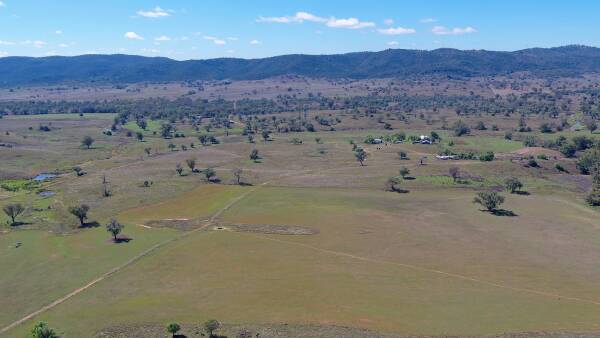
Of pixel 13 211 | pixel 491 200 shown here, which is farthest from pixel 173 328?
pixel 491 200

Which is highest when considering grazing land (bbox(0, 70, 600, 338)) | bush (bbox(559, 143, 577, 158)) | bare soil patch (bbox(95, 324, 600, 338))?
bush (bbox(559, 143, 577, 158))

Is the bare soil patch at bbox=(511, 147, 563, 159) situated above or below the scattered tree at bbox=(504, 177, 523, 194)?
above

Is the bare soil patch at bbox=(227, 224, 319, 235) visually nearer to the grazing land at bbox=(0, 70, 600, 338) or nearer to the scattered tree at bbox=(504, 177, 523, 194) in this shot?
the grazing land at bbox=(0, 70, 600, 338)

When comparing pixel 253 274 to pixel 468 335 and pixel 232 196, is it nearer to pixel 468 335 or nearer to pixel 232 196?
pixel 468 335

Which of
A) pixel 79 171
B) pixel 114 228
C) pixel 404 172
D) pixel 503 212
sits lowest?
pixel 503 212

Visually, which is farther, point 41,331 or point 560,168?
point 560,168

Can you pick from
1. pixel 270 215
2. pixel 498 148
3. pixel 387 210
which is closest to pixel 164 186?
pixel 270 215

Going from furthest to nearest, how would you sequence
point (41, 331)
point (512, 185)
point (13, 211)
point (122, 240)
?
point (512, 185), point (13, 211), point (122, 240), point (41, 331)

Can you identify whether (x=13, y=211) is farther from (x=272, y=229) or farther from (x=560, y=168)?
(x=560, y=168)

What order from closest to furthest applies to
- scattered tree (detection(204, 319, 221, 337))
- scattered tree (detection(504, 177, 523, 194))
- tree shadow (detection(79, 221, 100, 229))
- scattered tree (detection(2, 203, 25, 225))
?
scattered tree (detection(204, 319, 221, 337)) → tree shadow (detection(79, 221, 100, 229)) → scattered tree (detection(2, 203, 25, 225)) → scattered tree (detection(504, 177, 523, 194))

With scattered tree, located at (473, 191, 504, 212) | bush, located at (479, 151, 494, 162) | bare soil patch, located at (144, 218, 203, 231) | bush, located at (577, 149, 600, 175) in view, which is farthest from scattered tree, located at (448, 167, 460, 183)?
bare soil patch, located at (144, 218, 203, 231)

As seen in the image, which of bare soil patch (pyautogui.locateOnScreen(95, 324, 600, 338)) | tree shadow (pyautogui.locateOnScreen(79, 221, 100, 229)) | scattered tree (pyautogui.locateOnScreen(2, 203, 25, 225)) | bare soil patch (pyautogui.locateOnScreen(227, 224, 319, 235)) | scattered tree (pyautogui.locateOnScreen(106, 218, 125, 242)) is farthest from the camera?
scattered tree (pyautogui.locateOnScreen(2, 203, 25, 225))
